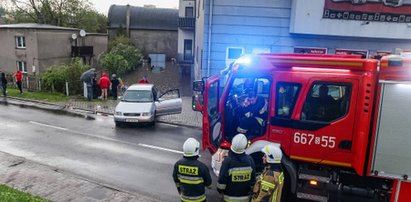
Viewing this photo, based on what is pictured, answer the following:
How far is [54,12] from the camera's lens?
40438 mm

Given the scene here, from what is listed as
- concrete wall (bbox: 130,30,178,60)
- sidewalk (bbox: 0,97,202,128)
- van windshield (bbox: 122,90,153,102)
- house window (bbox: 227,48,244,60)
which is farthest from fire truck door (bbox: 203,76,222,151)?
concrete wall (bbox: 130,30,178,60)

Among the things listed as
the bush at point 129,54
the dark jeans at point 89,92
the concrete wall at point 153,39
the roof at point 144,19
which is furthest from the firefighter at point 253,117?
the roof at point 144,19

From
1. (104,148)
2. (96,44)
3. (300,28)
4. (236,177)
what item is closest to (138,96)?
(104,148)

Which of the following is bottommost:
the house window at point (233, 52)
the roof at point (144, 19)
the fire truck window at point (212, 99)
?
the fire truck window at point (212, 99)

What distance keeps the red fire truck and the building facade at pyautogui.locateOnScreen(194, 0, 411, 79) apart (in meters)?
7.74

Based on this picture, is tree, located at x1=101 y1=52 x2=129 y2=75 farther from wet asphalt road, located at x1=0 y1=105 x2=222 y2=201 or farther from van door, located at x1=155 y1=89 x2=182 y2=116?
van door, located at x1=155 y1=89 x2=182 y2=116

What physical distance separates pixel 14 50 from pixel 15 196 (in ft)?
78.5

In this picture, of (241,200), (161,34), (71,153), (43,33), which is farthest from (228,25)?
(161,34)

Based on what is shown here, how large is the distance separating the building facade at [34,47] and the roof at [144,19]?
13325 mm

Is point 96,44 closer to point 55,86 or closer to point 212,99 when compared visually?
point 55,86

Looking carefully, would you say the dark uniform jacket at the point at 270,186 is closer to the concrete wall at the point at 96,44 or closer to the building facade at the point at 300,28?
the building facade at the point at 300,28

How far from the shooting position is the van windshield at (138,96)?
563 inches

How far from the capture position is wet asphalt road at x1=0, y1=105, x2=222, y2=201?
27.2 feet

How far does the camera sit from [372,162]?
6.06m
